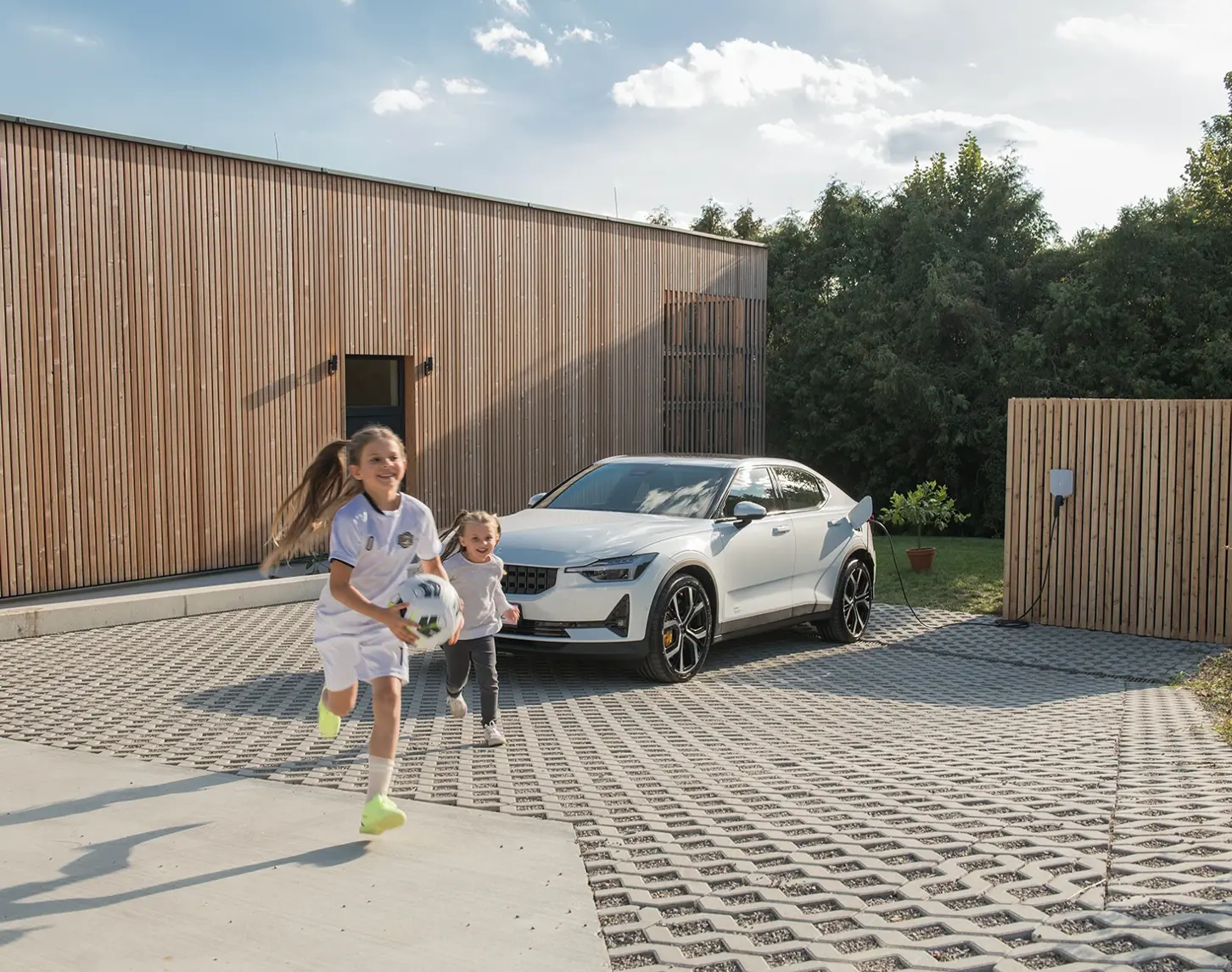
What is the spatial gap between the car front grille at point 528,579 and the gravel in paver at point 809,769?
68 centimetres

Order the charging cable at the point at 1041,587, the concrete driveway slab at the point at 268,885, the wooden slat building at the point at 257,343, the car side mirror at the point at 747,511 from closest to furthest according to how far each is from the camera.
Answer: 1. the concrete driveway slab at the point at 268,885
2. the car side mirror at the point at 747,511
3. the charging cable at the point at 1041,587
4. the wooden slat building at the point at 257,343

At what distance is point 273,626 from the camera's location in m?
11.6

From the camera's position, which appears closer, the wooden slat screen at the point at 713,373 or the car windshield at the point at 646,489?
the car windshield at the point at 646,489

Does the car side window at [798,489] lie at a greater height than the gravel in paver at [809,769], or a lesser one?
greater

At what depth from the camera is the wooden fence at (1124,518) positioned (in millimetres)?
11742

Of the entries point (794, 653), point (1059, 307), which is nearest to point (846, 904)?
point (794, 653)

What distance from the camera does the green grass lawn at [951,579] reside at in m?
14.1

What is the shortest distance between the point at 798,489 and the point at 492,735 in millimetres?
4884

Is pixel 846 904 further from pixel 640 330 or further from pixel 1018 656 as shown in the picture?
pixel 640 330

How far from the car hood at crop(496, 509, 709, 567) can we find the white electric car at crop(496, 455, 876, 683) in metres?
0.01

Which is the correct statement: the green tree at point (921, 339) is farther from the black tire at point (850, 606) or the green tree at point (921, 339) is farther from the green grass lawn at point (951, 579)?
the black tire at point (850, 606)

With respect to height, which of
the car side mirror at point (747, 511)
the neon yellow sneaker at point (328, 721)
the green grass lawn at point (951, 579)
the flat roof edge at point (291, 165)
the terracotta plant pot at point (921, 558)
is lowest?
the green grass lawn at point (951, 579)

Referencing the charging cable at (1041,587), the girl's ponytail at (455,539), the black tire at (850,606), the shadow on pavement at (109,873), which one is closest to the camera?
the shadow on pavement at (109,873)

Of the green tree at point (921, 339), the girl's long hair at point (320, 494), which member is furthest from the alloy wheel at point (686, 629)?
the green tree at point (921, 339)
